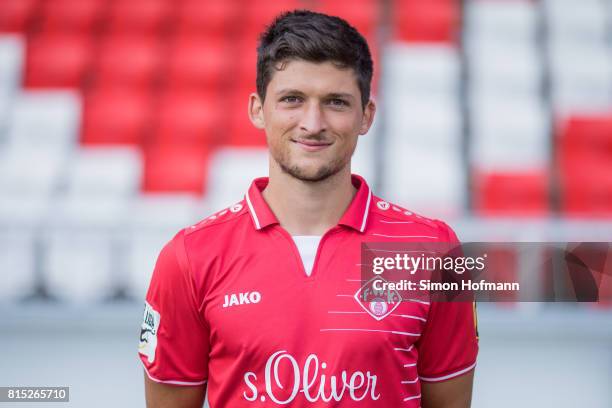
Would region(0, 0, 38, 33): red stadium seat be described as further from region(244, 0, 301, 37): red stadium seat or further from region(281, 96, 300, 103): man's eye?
region(281, 96, 300, 103): man's eye

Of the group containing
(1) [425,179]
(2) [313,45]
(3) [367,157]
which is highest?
(3) [367,157]

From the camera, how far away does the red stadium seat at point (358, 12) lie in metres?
5.28

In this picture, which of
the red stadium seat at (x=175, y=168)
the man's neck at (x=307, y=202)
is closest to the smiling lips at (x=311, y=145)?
the man's neck at (x=307, y=202)

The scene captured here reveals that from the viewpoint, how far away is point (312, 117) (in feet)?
4.52

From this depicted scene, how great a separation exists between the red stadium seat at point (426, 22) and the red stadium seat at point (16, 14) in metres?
2.82

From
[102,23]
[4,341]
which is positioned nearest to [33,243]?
[4,341]

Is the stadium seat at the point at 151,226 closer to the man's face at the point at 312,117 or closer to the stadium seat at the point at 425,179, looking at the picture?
the stadium seat at the point at 425,179

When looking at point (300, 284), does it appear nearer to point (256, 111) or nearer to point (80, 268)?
point (256, 111)

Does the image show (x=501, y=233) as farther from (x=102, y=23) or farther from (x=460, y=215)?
(x=102, y=23)

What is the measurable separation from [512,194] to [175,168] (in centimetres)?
224

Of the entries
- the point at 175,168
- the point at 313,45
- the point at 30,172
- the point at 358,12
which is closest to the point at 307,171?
the point at 313,45

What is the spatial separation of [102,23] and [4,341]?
9.18ft

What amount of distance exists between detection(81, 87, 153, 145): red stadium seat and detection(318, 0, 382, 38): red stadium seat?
153 centimetres

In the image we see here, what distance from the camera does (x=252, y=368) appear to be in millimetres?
1382
